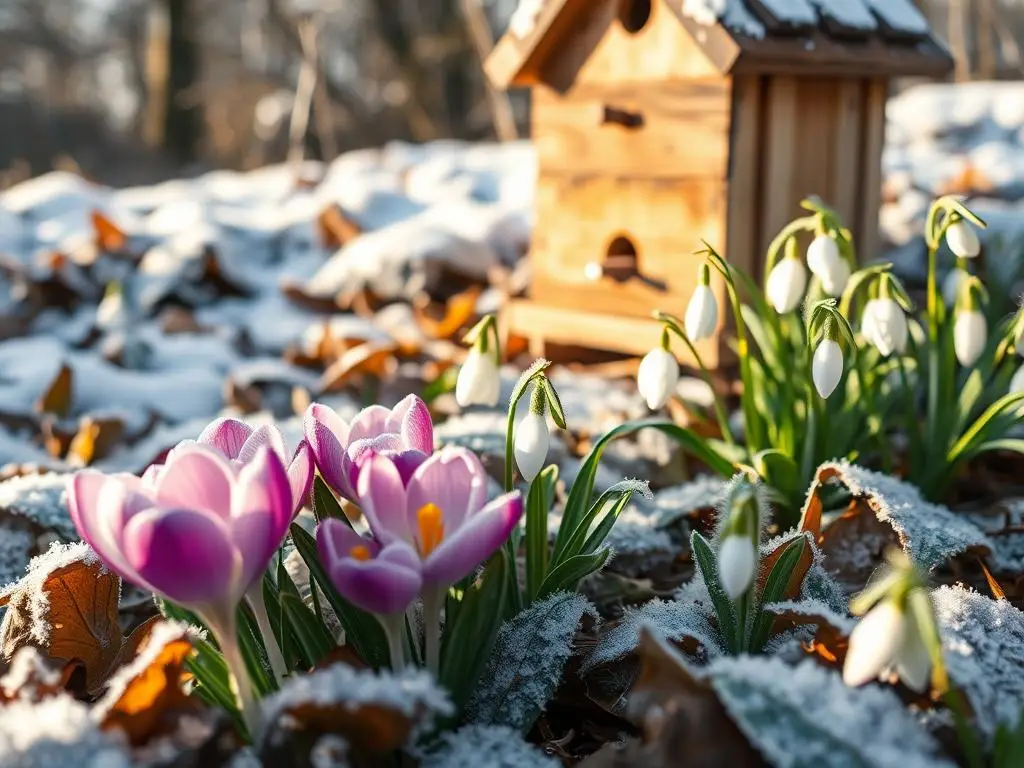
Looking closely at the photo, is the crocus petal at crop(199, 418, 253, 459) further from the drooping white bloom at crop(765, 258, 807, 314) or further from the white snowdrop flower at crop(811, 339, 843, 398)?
the drooping white bloom at crop(765, 258, 807, 314)

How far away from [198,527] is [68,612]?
0.51m

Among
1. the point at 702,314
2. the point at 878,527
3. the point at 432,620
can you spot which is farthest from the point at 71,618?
the point at 878,527

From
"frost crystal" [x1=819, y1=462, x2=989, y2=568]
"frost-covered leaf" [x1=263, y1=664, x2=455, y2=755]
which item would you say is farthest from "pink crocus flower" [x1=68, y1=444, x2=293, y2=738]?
"frost crystal" [x1=819, y1=462, x2=989, y2=568]

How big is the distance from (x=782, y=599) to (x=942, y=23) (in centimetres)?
1578

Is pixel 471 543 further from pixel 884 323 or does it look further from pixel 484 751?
pixel 884 323

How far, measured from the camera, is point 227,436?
1.32 metres

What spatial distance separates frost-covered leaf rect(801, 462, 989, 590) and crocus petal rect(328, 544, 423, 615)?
2.43 ft

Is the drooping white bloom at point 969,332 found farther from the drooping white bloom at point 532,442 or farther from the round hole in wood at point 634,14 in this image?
the round hole in wood at point 634,14

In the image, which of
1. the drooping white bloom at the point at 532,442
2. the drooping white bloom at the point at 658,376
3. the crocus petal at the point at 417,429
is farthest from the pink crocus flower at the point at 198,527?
the drooping white bloom at the point at 658,376

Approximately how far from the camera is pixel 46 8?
20938mm

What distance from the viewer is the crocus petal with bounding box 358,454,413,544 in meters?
1.11

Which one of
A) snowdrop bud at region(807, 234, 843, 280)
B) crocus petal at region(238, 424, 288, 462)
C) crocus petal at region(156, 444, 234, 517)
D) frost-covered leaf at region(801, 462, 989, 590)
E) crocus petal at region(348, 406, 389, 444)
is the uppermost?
snowdrop bud at region(807, 234, 843, 280)

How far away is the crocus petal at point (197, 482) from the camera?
108 cm

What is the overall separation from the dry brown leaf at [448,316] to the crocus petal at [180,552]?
7.92 ft
